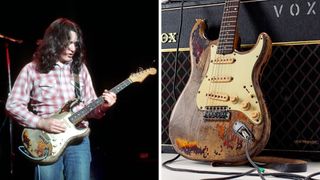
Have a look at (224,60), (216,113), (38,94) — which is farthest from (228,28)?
(38,94)

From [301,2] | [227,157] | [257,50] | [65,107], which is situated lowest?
[227,157]

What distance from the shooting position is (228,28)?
1077mm

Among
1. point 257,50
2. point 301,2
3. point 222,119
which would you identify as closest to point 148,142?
point 222,119

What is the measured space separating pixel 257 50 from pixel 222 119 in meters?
0.15

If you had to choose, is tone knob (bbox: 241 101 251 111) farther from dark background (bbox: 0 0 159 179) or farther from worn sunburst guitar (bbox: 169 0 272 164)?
dark background (bbox: 0 0 159 179)

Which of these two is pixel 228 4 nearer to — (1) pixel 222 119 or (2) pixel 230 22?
(2) pixel 230 22

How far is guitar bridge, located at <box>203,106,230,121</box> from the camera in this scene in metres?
1.04

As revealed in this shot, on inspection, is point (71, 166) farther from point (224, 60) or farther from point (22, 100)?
point (224, 60)

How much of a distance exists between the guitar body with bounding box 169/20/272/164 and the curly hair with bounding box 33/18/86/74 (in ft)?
0.87

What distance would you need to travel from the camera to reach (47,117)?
901mm

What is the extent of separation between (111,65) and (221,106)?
236mm

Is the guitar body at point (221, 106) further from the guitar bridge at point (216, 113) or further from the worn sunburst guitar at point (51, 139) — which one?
the worn sunburst guitar at point (51, 139)

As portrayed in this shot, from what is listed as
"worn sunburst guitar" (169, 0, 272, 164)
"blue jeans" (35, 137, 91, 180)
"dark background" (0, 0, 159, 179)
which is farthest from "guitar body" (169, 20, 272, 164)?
"blue jeans" (35, 137, 91, 180)

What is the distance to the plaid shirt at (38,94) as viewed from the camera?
900 mm
